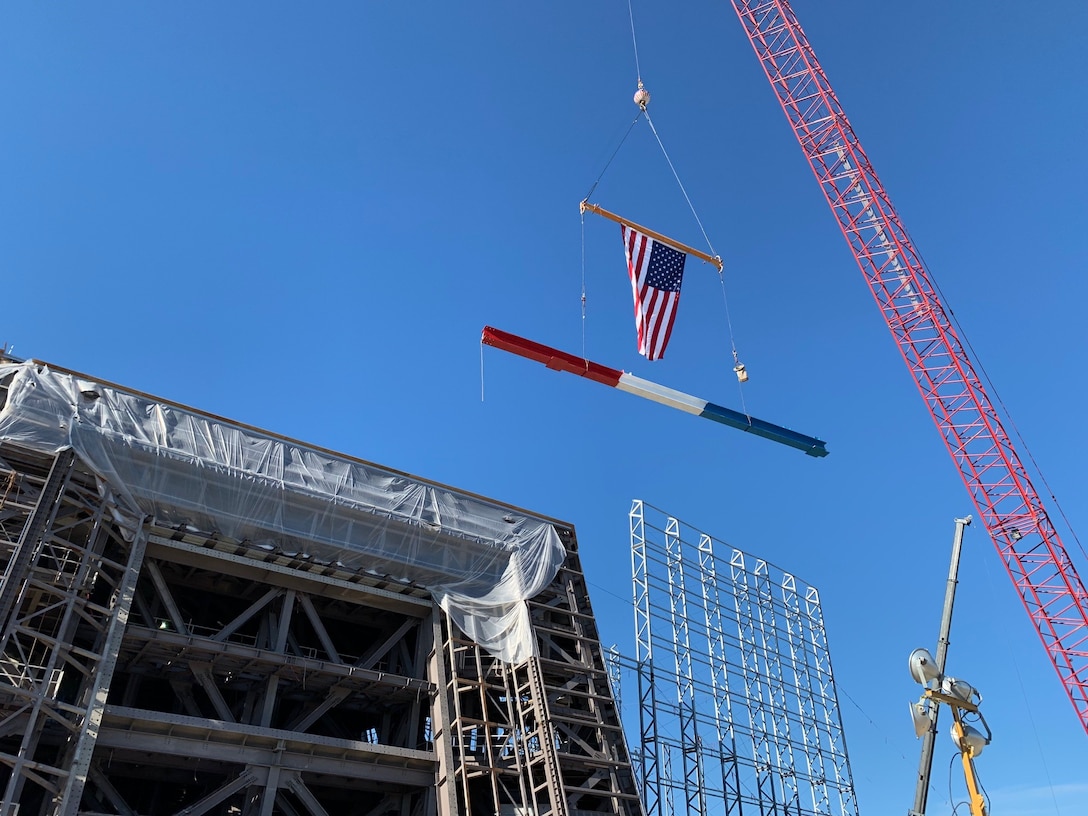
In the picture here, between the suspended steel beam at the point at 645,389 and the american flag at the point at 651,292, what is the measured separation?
1.46m

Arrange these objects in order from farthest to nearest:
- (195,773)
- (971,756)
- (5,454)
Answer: (195,773), (5,454), (971,756)

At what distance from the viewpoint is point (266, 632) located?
2641cm

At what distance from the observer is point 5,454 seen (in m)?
22.7

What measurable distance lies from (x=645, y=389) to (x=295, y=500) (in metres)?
13.4

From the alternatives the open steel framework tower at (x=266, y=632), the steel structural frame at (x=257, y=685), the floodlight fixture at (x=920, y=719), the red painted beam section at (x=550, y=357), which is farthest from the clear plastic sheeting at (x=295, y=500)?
the floodlight fixture at (x=920, y=719)

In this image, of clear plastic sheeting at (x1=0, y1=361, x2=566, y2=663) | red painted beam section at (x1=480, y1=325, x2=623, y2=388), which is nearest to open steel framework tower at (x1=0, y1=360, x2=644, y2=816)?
clear plastic sheeting at (x1=0, y1=361, x2=566, y2=663)

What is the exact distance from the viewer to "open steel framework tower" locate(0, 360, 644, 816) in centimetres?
2170

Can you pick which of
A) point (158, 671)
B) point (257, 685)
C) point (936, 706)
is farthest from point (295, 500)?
point (936, 706)

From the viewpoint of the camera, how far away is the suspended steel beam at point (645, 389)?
30.2 meters

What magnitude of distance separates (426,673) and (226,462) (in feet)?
30.0

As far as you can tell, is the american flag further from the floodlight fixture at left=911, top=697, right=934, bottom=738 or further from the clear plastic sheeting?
the floodlight fixture at left=911, top=697, right=934, bottom=738

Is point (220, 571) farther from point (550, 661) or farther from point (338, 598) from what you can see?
point (550, 661)

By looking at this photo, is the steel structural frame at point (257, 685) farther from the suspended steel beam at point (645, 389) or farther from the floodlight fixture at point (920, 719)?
the floodlight fixture at point (920, 719)

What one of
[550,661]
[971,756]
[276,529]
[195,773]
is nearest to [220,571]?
[276,529]
